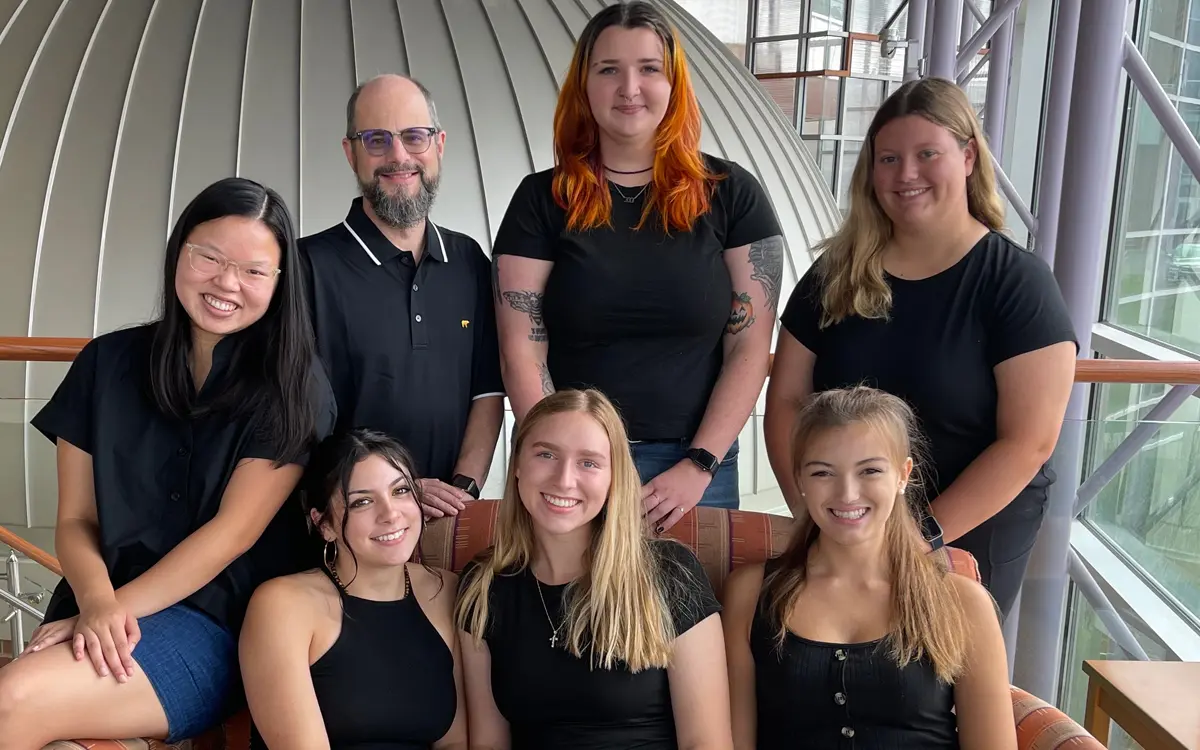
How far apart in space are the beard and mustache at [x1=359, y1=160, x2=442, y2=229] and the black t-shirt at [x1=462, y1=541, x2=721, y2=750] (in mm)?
789

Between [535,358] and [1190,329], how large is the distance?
15.8ft

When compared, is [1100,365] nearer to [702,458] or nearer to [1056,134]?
[702,458]

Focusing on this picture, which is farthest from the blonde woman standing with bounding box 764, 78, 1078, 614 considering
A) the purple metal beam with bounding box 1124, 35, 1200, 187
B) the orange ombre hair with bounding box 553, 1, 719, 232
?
the purple metal beam with bounding box 1124, 35, 1200, 187

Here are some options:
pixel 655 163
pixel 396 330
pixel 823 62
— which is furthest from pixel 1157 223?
pixel 823 62

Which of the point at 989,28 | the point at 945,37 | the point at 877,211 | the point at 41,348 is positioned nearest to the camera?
the point at 877,211

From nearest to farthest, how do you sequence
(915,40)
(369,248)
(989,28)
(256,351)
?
(256,351) → (369,248) → (989,28) → (915,40)

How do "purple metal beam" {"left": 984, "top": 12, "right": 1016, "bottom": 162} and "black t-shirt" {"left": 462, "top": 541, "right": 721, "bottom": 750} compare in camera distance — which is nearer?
"black t-shirt" {"left": 462, "top": 541, "right": 721, "bottom": 750}

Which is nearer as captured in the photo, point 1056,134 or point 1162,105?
point 1162,105

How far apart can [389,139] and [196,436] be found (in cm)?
69

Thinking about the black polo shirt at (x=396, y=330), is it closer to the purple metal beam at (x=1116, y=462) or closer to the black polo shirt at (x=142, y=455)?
the black polo shirt at (x=142, y=455)

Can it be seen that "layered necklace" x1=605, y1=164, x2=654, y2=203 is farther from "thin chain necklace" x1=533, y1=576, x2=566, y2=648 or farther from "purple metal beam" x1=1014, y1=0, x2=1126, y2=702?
"purple metal beam" x1=1014, y1=0, x2=1126, y2=702

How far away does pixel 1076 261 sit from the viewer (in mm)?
2969

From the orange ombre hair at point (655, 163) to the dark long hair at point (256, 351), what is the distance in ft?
1.74

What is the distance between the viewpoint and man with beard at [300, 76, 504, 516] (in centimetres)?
179
